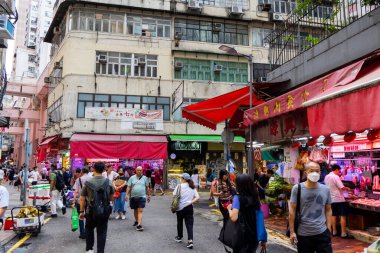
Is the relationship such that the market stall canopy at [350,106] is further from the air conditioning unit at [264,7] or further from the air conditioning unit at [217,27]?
the air conditioning unit at [264,7]

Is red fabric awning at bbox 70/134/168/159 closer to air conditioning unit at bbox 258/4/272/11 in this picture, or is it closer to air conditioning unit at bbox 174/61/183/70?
air conditioning unit at bbox 174/61/183/70

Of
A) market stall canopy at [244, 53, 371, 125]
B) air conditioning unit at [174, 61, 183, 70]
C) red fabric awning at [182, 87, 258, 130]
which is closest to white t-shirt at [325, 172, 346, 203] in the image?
market stall canopy at [244, 53, 371, 125]

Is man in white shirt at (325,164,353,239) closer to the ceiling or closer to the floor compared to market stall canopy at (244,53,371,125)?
closer to the floor

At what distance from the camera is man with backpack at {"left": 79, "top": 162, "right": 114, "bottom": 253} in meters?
5.93

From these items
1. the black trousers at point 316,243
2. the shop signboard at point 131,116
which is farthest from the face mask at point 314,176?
the shop signboard at point 131,116

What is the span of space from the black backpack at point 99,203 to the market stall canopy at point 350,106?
386 centimetres

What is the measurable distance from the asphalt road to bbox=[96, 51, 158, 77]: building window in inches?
643

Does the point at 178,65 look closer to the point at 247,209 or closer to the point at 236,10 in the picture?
the point at 236,10

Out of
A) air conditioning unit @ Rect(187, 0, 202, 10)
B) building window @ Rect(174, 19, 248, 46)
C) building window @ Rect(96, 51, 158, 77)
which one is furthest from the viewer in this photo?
building window @ Rect(174, 19, 248, 46)

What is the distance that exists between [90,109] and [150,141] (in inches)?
188

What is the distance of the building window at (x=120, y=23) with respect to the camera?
84.5 ft

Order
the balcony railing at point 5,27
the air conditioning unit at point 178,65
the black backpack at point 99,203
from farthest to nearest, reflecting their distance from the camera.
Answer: the air conditioning unit at point 178,65 < the balcony railing at point 5,27 < the black backpack at point 99,203

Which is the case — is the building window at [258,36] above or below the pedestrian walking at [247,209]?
above

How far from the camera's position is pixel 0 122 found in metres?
14.7
